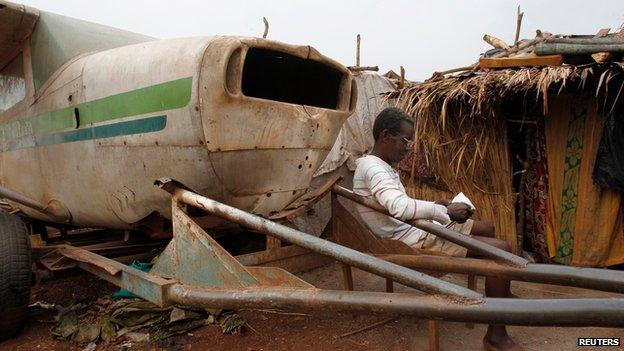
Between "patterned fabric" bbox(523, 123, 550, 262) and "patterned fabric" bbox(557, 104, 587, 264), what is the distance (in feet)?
0.68

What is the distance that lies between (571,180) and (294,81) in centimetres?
352

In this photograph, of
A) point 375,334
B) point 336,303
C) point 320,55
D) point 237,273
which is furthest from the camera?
point 375,334

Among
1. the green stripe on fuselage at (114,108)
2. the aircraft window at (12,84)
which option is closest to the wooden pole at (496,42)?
the green stripe on fuselage at (114,108)

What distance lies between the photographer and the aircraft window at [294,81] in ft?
8.82

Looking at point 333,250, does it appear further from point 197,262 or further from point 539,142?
point 539,142

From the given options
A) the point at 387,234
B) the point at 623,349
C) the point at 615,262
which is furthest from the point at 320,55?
the point at 615,262

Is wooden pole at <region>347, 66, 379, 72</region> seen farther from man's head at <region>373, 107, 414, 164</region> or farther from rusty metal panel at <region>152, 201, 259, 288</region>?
rusty metal panel at <region>152, 201, 259, 288</region>

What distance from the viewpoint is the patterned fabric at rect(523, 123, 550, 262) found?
15.7 ft

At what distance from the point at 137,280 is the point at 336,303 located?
4.00ft

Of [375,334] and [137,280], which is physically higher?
[137,280]

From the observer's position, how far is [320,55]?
100 inches

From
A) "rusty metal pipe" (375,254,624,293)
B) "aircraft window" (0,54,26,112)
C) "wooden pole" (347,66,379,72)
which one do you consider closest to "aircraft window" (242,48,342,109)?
"rusty metal pipe" (375,254,624,293)

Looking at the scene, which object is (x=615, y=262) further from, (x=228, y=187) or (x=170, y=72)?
(x=170, y=72)

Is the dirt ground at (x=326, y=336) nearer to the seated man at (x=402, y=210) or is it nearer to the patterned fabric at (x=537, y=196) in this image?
the seated man at (x=402, y=210)
